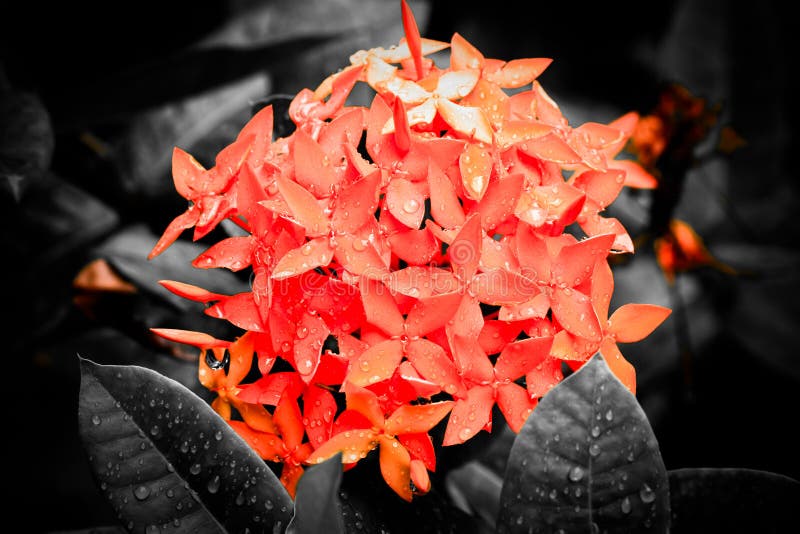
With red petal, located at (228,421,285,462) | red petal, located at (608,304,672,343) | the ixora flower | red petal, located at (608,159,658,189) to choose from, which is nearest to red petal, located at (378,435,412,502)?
the ixora flower

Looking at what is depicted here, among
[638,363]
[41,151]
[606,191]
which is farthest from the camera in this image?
[638,363]

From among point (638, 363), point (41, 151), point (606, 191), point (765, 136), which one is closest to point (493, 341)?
point (606, 191)

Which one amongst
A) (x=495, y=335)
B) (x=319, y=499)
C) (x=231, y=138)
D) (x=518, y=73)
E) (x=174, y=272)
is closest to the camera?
(x=319, y=499)

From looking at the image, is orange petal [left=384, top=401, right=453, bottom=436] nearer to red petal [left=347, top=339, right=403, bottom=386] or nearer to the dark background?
red petal [left=347, top=339, right=403, bottom=386]

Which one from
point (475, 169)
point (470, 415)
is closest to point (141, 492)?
point (470, 415)

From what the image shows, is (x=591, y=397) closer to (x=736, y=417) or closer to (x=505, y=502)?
(x=505, y=502)

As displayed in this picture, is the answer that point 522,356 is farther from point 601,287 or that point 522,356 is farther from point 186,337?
point 186,337

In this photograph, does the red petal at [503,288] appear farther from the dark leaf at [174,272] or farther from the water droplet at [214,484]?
the dark leaf at [174,272]
